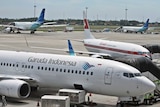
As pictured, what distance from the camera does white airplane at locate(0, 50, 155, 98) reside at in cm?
2169

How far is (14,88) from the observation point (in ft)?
75.9

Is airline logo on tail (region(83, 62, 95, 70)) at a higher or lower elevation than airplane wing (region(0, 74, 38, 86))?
higher

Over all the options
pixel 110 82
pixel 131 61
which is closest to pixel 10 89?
pixel 110 82

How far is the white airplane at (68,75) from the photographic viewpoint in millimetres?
21688

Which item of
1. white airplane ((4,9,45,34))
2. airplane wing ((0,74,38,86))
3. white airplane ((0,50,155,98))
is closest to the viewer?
white airplane ((0,50,155,98))

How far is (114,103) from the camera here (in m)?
24.2

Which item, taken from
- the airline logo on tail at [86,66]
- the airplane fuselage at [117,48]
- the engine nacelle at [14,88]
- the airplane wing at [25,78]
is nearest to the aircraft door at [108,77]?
the airline logo on tail at [86,66]

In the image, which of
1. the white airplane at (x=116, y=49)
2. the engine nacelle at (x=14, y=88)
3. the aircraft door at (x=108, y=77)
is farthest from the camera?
the white airplane at (x=116, y=49)

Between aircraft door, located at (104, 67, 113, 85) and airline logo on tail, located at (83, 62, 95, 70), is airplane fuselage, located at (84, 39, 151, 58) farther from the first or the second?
aircraft door, located at (104, 67, 113, 85)

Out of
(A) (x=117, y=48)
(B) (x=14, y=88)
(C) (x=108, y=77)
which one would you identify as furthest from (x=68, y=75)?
(A) (x=117, y=48)

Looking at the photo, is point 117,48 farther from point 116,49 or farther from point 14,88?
point 14,88

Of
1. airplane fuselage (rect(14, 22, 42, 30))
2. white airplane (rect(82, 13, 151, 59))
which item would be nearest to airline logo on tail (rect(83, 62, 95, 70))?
white airplane (rect(82, 13, 151, 59))

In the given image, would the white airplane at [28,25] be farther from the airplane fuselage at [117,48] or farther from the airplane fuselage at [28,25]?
the airplane fuselage at [117,48]

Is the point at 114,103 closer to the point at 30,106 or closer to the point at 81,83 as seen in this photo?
the point at 81,83
